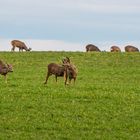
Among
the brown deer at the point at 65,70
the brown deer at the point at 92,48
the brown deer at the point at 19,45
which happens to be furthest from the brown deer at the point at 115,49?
the brown deer at the point at 65,70

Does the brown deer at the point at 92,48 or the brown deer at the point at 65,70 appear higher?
the brown deer at the point at 92,48

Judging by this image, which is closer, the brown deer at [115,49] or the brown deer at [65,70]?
the brown deer at [65,70]

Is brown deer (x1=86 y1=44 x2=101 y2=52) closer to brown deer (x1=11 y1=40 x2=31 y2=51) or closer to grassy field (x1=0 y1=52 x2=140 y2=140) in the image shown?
brown deer (x1=11 y1=40 x2=31 y2=51)

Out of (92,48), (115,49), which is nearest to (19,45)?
(92,48)

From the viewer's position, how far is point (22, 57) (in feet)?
134

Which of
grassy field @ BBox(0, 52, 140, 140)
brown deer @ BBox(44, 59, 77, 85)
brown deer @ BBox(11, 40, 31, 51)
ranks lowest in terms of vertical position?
grassy field @ BBox(0, 52, 140, 140)

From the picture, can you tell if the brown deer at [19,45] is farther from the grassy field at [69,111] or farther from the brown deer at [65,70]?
the brown deer at [65,70]

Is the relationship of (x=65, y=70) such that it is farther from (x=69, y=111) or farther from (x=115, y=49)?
(x=115, y=49)

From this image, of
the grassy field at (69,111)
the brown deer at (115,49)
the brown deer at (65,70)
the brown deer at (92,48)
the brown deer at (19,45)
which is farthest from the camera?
the brown deer at (92,48)

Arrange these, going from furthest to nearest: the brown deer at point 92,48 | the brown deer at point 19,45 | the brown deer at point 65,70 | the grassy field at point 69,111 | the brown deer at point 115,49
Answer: the brown deer at point 92,48, the brown deer at point 115,49, the brown deer at point 19,45, the brown deer at point 65,70, the grassy field at point 69,111

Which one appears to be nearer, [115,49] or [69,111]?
[69,111]

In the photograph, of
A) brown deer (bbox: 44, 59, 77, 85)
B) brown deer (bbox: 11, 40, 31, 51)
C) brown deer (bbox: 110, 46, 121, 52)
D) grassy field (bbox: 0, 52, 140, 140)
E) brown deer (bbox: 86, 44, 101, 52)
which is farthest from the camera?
brown deer (bbox: 86, 44, 101, 52)

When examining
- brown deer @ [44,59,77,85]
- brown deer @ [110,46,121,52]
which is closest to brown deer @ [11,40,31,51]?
brown deer @ [110,46,121,52]

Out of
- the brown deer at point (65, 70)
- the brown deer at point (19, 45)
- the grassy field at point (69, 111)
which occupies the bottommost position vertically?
the grassy field at point (69, 111)
